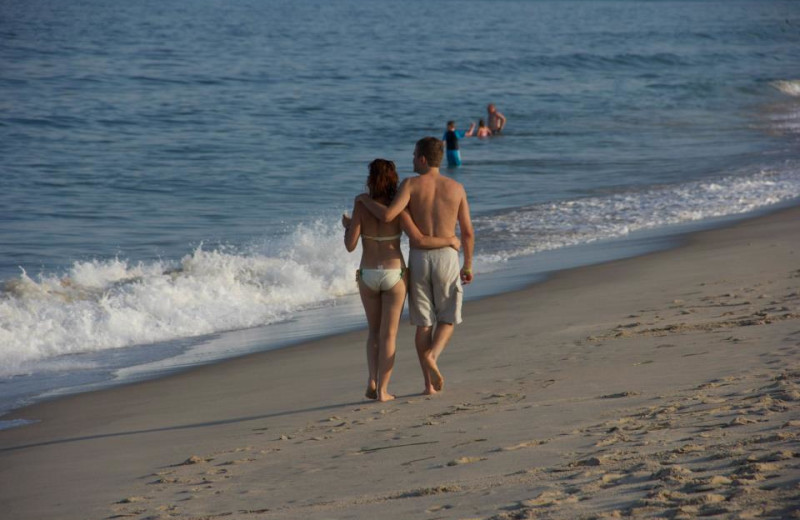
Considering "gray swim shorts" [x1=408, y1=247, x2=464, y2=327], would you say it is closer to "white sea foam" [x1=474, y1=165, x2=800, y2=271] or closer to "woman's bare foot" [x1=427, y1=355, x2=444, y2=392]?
"woman's bare foot" [x1=427, y1=355, x2=444, y2=392]

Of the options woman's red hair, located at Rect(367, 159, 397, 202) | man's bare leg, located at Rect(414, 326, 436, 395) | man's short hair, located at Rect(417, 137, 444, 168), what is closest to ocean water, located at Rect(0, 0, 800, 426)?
man's bare leg, located at Rect(414, 326, 436, 395)

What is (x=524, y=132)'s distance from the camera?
2700 centimetres

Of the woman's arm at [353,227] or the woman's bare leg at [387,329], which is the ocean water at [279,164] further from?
the woman's arm at [353,227]

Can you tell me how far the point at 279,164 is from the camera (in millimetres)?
20859

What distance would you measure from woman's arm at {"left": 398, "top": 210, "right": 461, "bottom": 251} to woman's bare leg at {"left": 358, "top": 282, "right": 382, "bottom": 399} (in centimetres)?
39

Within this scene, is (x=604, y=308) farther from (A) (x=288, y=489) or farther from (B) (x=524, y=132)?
(B) (x=524, y=132)

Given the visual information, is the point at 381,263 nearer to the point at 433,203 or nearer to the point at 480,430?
the point at 433,203

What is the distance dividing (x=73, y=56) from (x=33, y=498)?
36.1 m

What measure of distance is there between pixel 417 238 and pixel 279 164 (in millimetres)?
15468

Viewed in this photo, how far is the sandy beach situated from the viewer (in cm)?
382

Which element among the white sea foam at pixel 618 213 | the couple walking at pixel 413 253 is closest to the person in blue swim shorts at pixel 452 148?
the white sea foam at pixel 618 213

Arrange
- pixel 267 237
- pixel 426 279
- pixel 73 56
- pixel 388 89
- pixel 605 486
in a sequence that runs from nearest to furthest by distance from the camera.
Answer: pixel 605 486 < pixel 426 279 < pixel 267 237 < pixel 388 89 < pixel 73 56

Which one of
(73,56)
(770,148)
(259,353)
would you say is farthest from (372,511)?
(73,56)

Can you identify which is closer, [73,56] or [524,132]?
[524,132]
